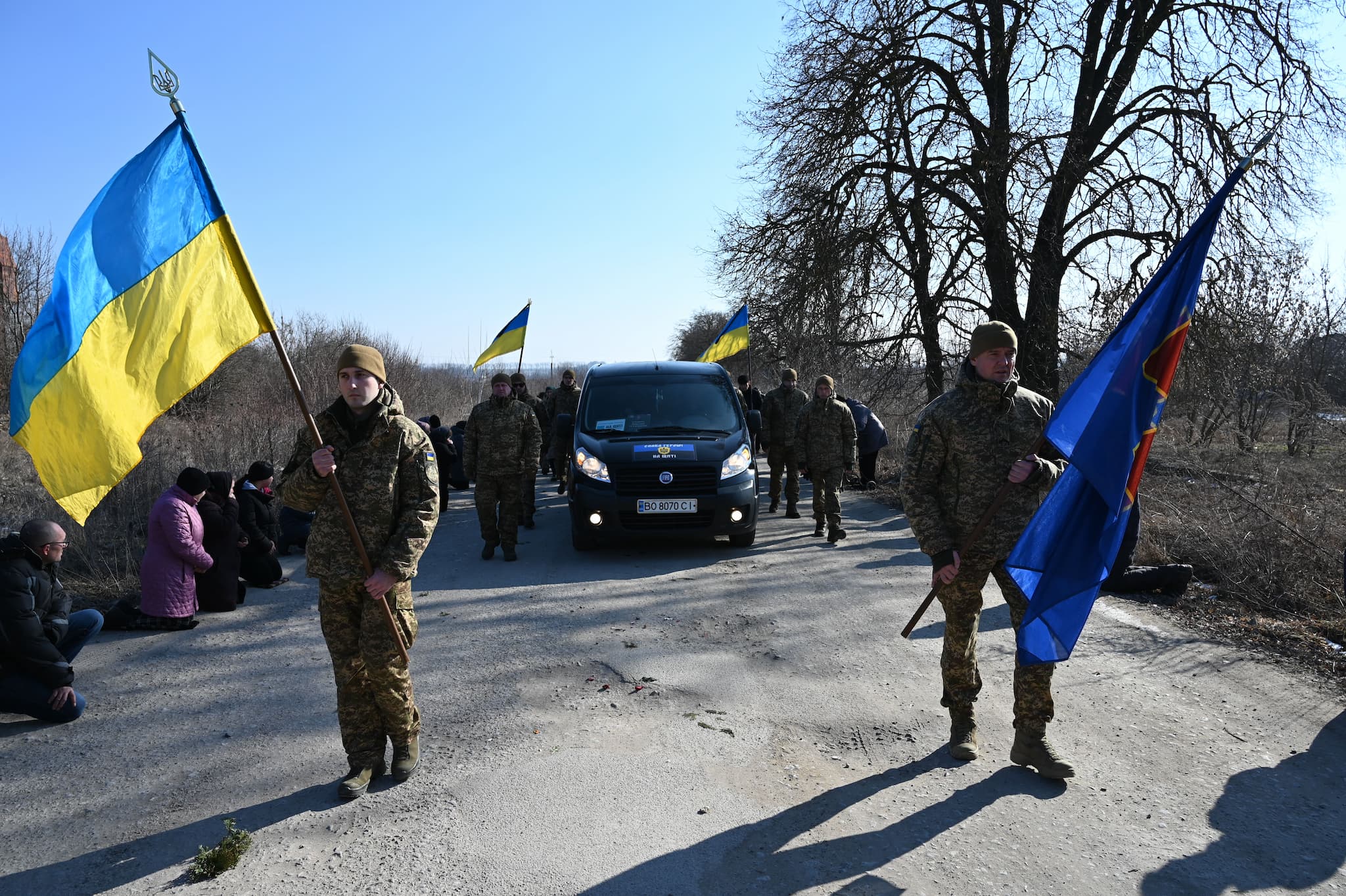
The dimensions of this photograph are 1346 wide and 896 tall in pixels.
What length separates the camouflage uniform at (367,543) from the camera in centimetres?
387

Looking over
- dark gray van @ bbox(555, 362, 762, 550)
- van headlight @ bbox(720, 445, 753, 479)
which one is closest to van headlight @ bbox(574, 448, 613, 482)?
dark gray van @ bbox(555, 362, 762, 550)

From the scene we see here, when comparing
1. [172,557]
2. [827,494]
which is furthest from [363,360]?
[827,494]

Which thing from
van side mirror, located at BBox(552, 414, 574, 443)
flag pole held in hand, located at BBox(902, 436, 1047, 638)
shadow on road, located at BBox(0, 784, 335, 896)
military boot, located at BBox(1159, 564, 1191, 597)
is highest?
van side mirror, located at BBox(552, 414, 574, 443)

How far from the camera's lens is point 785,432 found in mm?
12070

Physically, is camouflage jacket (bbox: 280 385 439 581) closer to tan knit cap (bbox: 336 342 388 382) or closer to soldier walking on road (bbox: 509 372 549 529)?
tan knit cap (bbox: 336 342 388 382)

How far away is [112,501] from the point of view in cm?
1052

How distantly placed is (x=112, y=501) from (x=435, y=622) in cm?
637

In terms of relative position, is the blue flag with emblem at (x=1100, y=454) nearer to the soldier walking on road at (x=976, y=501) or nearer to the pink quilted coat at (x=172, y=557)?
the soldier walking on road at (x=976, y=501)

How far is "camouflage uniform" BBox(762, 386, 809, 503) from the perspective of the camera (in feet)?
39.3

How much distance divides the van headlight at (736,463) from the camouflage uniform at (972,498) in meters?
5.00

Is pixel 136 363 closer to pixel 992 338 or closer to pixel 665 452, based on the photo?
pixel 992 338

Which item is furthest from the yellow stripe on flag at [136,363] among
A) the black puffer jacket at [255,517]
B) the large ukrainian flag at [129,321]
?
the black puffer jacket at [255,517]

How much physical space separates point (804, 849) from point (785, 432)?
894cm

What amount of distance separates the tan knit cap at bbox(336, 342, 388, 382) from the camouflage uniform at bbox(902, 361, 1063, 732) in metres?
2.62
